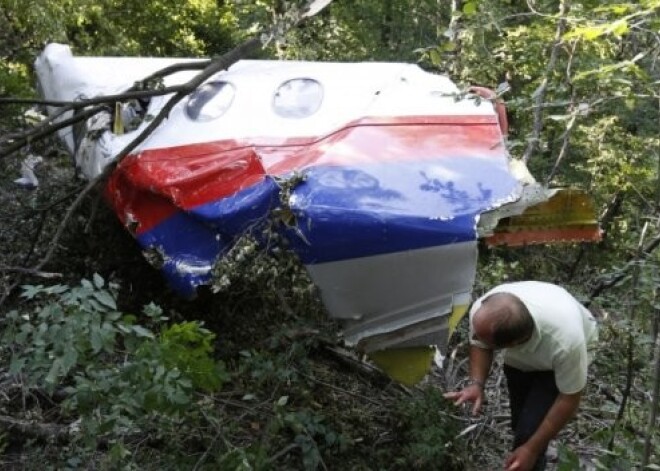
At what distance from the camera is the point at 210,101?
15.2 ft

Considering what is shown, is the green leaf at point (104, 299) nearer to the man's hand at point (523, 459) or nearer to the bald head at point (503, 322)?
the bald head at point (503, 322)

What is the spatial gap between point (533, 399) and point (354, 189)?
1.20 metres

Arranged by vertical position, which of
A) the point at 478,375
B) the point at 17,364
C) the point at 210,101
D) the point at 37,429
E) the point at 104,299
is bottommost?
the point at 37,429

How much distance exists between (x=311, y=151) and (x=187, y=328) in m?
1.19

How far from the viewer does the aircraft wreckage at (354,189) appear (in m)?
3.39

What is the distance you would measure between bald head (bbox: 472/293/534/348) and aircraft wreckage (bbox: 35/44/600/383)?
34cm

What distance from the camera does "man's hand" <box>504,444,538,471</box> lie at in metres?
3.15

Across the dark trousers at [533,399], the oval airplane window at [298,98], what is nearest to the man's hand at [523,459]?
the dark trousers at [533,399]

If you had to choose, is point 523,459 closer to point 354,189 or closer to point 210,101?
point 354,189

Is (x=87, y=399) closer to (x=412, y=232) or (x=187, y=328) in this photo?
(x=187, y=328)

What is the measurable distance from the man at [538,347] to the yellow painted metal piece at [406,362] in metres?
0.35

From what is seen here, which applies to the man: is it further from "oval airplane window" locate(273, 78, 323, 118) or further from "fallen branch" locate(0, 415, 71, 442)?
"fallen branch" locate(0, 415, 71, 442)

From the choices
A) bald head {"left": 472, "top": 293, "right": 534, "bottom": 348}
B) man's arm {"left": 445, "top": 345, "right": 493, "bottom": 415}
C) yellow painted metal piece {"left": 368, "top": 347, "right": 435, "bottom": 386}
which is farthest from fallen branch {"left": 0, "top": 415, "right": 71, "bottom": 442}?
bald head {"left": 472, "top": 293, "right": 534, "bottom": 348}

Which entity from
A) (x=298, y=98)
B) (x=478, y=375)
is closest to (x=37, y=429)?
(x=478, y=375)
